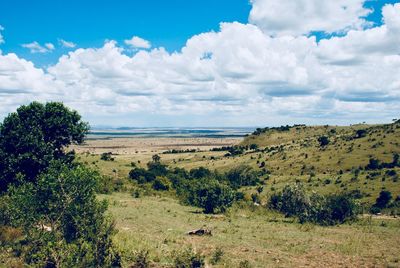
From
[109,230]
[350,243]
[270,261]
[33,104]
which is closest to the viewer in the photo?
[109,230]

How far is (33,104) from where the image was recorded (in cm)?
4316

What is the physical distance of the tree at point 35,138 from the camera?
4103 cm

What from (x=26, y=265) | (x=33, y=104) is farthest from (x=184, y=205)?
(x=26, y=265)

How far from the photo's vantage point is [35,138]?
41.1 meters

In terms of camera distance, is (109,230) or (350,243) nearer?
(109,230)

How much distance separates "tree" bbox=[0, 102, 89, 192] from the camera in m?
41.0

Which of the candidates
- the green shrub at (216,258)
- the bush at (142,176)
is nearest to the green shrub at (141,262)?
the green shrub at (216,258)

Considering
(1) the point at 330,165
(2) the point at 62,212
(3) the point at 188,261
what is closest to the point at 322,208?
(3) the point at 188,261

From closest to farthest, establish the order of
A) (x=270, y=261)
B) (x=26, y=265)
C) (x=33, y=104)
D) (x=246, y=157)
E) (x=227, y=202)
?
(x=26, y=265) → (x=270, y=261) → (x=33, y=104) → (x=227, y=202) → (x=246, y=157)

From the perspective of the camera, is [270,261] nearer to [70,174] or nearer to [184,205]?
[70,174]

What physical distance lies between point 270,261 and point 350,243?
10.7 meters

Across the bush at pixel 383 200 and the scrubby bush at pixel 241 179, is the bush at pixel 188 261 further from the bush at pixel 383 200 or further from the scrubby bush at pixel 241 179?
the scrubby bush at pixel 241 179

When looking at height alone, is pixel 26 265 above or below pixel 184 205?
above

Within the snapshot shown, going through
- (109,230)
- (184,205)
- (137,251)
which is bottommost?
(184,205)
